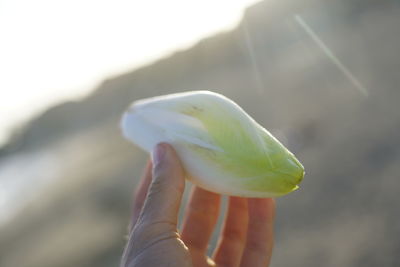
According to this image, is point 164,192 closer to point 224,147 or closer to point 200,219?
point 224,147

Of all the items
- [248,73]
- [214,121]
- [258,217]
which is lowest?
[248,73]

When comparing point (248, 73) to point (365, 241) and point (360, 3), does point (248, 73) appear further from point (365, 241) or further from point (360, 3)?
point (365, 241)

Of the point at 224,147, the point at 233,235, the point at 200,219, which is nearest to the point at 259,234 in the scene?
the point at 233,235

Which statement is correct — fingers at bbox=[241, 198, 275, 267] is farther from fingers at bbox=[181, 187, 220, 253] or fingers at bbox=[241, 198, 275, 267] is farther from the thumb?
the thumb

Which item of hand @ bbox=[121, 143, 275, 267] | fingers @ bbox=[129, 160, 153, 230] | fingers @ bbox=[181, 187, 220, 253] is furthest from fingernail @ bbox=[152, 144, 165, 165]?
fingers @ bbox=[181, 187, 220, 253]

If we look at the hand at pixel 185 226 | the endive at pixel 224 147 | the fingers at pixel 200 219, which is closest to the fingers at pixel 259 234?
the hand at pixel 185 226

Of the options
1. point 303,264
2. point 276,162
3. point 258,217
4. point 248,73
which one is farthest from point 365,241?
point 248,73

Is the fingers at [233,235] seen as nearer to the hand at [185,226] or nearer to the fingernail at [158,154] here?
the hand at [185,226]
